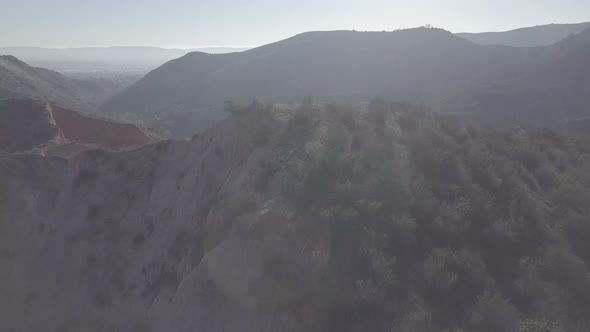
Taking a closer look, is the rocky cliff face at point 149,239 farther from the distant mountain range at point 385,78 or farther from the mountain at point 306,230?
the distant mountain range at point 385,78

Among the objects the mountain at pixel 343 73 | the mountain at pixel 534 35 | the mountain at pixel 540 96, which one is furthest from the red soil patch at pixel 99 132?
the mountain at pixel 534 35

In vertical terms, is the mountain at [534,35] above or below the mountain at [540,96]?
above

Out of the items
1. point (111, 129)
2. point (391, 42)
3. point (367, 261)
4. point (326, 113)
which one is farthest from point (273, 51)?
point (367, 261)

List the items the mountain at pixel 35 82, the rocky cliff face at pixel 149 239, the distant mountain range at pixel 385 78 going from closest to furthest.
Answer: the rocky cliff face at pixel 149 239 → the distant mountain range at pixel 385 78 → the mountain at pixel 35 82

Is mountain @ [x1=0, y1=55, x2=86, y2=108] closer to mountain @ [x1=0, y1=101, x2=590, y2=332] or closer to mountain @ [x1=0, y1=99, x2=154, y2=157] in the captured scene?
mountain @ [x1=0, y1=99, x2=154, y2=157]

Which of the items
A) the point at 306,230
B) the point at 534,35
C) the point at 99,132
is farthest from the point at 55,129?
the point at 534,35

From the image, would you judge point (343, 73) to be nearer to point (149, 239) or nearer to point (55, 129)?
point (55, 129)

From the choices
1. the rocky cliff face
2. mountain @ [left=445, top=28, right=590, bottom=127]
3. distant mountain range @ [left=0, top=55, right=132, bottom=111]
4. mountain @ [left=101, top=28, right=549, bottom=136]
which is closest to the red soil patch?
distant mountain range @ [left=0, top=55, right=132, bottom=111]

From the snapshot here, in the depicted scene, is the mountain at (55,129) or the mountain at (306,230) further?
the mountain at (55,129)

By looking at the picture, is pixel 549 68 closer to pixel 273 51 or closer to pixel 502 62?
pixel 502 62
